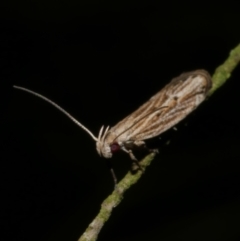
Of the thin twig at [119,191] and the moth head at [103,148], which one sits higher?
the moth head at [103,148]

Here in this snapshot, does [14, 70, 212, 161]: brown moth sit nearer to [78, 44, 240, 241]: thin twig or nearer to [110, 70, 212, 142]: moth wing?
[110, 70, 212, 142]: moth wing

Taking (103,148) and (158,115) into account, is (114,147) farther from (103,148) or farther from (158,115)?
(158,115)

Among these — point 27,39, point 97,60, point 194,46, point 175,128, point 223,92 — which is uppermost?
point 27,39

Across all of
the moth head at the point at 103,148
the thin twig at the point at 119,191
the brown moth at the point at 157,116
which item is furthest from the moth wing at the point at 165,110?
the thin twig at the point at 119,191

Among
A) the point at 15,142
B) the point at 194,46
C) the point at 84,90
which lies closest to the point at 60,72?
the point at 84,90

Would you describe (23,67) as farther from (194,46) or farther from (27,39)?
(194,46)

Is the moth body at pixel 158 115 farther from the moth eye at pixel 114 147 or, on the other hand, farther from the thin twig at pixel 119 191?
the thin twig at pixel 119 191

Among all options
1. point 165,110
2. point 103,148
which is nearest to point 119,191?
point 103,148
